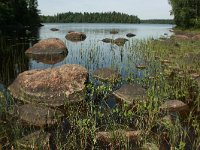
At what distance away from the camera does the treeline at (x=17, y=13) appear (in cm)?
5547

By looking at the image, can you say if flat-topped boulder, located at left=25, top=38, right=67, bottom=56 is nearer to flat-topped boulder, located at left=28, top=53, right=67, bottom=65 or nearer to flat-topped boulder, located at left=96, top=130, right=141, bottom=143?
flat-topped boulder, located at left=28, top=53, right=67, bottom=65

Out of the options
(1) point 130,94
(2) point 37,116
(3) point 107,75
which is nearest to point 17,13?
(3) point 107,75

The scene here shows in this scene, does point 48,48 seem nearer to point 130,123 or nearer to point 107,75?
point 107,75

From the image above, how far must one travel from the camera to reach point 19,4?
257ft

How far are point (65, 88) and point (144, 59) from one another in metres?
9.02

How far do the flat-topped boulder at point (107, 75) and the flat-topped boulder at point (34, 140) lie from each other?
6.88m

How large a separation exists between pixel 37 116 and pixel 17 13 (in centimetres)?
7268

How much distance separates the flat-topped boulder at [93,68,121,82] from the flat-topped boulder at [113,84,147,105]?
2.26 meters

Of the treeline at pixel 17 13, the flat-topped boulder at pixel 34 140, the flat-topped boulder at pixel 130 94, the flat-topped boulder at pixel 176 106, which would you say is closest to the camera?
the flat-topped boulder at pixel 34 140

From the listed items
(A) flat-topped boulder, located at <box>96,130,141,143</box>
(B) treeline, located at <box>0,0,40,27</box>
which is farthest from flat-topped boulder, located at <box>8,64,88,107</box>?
(B) treeline, located at <box>0,0,40,27</box>

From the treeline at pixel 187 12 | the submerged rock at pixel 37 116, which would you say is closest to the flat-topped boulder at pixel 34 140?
the submerged rock at pixel 37 116

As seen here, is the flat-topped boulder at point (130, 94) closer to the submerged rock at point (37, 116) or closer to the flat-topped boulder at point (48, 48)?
the submerged rock at point (37, 116)

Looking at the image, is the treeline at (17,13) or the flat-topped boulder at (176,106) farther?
the treeline at (17,13)

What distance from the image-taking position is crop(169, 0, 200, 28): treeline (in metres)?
59.2
